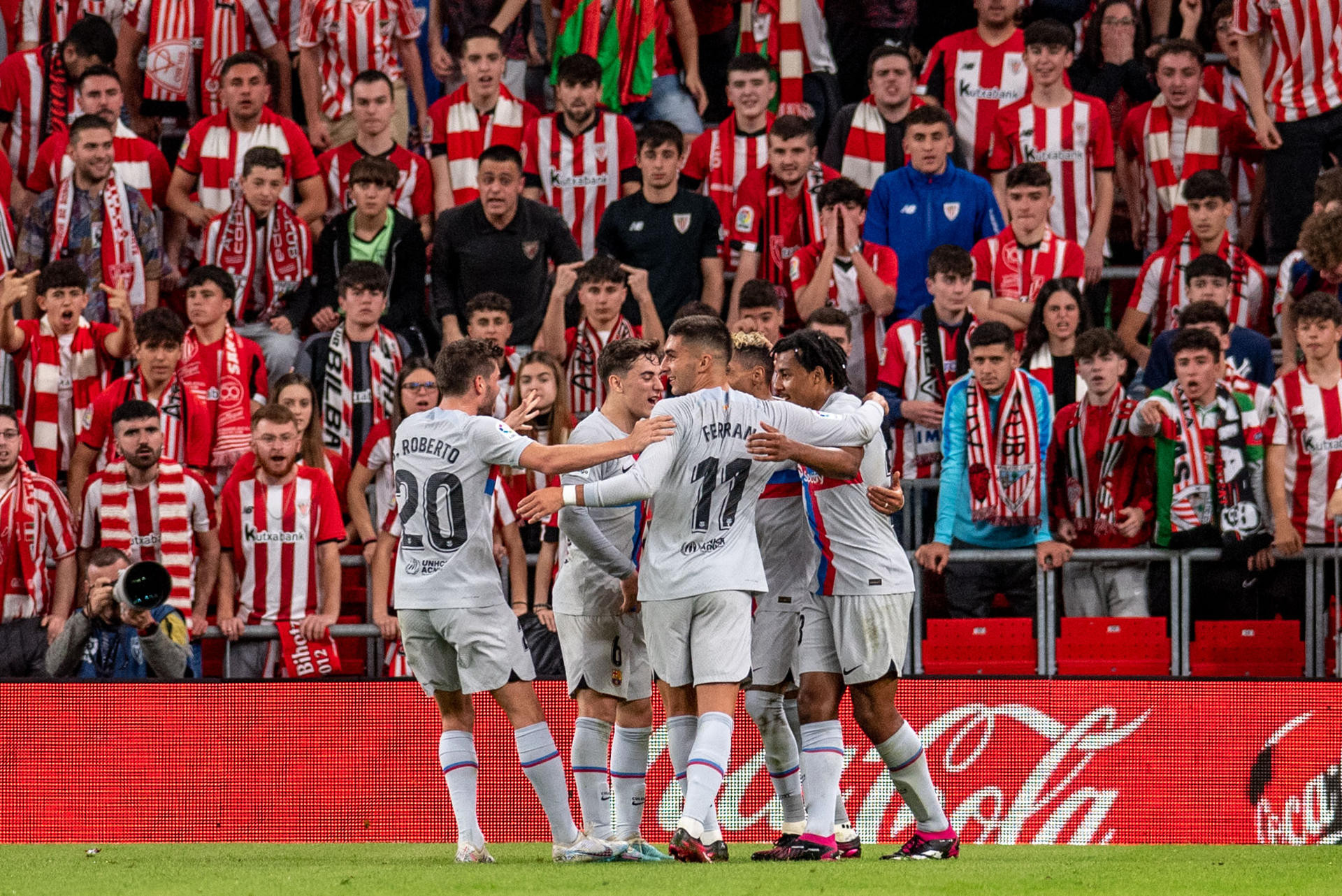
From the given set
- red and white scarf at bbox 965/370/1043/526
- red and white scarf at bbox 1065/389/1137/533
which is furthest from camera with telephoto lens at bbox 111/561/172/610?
red and white scarf at bbox 1065/389/1137/533

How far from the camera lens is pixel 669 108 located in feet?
48.6

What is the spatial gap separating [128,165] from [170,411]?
2880 mm

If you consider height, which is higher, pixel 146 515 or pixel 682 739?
pixel 146 515

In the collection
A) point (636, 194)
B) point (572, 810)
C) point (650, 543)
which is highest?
point (636, 194)

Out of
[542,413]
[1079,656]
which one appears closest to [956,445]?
[1079,656]

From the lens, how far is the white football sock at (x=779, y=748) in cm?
801

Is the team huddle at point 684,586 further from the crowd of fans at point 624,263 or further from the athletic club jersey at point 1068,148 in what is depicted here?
the athletic club jersey at point 1068,148

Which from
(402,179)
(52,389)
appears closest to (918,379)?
(402,179)

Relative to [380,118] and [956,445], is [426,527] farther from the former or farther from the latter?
[380,118]

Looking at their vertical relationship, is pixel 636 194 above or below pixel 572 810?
above

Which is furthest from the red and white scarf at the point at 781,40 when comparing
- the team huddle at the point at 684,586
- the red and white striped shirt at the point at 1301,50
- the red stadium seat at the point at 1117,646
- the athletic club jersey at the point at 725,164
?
the team huddle at the point at 684,586

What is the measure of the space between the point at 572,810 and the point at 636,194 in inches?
203

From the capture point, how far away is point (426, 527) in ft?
25.2

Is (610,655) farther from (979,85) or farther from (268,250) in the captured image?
(979,85)
